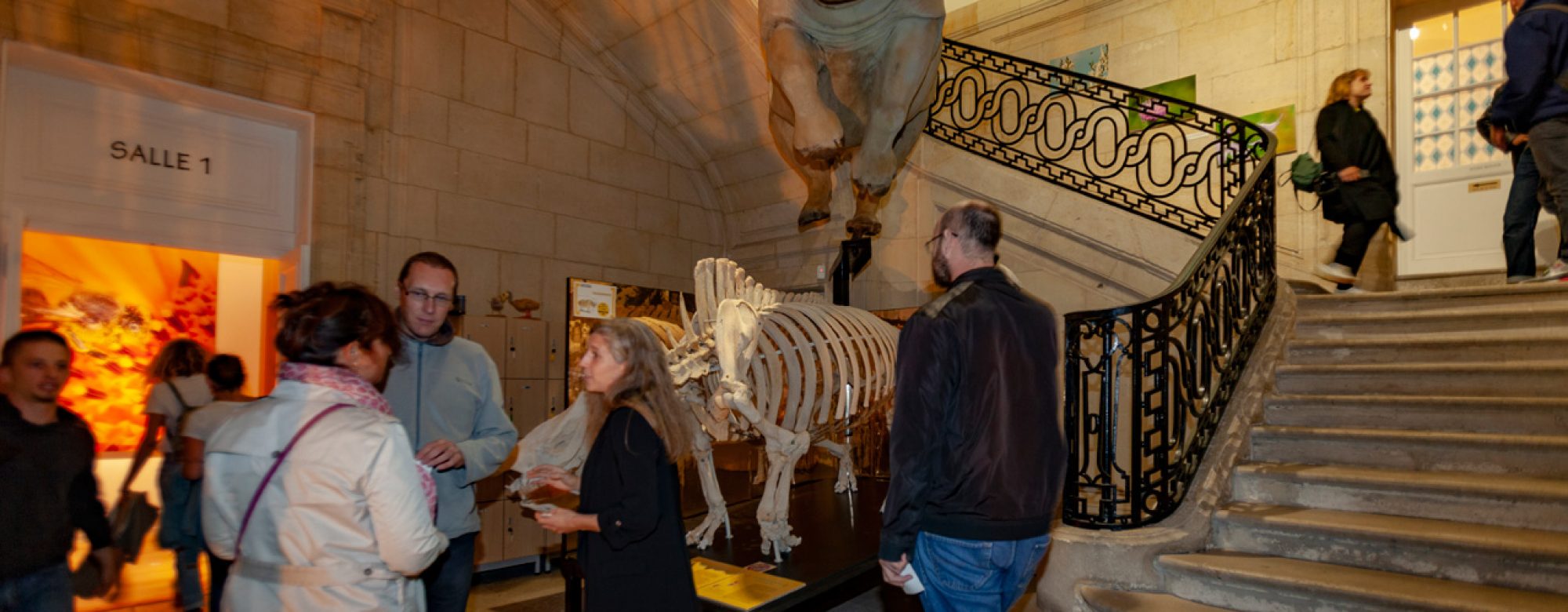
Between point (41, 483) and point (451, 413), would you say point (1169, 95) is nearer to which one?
point (451, 413)

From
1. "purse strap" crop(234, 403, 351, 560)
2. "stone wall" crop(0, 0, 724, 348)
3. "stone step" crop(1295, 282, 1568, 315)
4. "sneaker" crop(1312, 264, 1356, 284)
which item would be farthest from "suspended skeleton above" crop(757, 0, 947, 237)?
"stone wall" crop(0, 0, 724, 348)

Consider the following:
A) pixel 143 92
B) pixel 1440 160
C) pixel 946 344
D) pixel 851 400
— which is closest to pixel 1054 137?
pixel 1440 160

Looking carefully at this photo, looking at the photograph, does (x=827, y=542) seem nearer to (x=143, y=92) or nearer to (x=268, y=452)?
(x=268, y=452)

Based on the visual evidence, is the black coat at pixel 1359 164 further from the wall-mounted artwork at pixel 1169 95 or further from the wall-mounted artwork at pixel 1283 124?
the wall-mounted artwork at pixel 1169 95

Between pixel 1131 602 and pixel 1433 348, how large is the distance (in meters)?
2.29

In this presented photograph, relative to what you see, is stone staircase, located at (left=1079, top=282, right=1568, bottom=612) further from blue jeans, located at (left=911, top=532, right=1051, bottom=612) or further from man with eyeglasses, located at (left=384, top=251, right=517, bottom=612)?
man with eyeglasses, located at (left=384, top=251, right=517, bottom=612)

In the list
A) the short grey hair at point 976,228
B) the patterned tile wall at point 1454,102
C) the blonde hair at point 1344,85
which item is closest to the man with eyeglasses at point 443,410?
the short grey hair at point 976,228

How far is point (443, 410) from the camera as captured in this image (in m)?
2.46

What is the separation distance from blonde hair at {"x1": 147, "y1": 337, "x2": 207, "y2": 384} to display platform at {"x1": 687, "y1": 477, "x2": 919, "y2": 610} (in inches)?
104

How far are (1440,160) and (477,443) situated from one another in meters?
7.63

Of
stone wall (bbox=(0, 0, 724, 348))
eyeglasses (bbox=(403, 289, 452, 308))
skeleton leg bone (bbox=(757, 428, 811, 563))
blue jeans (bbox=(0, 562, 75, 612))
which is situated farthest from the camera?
stone wall (bbox=(0, 0, 724, 348))

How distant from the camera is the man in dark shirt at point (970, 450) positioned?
1.83 metres

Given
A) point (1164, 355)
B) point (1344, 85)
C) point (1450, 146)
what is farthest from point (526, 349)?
point (1450, 146)

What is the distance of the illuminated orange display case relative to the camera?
206 inches
